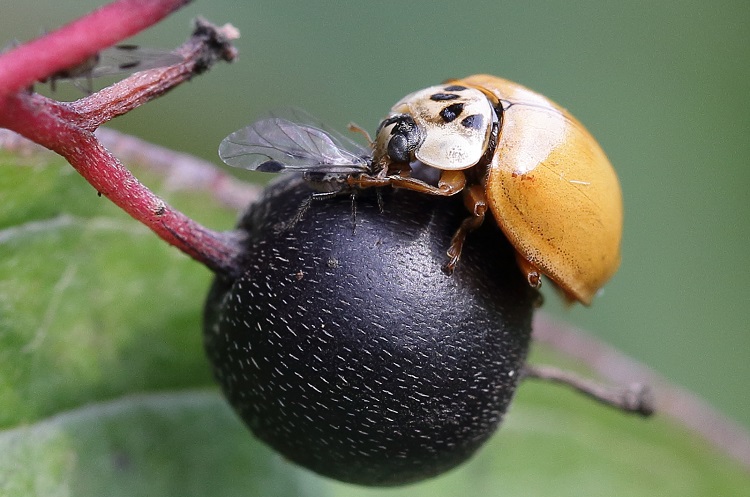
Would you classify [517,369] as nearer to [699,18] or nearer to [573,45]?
[573,45]

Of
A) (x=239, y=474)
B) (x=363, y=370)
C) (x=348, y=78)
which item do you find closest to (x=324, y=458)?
(x=363, y=370)

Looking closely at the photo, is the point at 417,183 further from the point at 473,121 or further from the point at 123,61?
the point at 123,61

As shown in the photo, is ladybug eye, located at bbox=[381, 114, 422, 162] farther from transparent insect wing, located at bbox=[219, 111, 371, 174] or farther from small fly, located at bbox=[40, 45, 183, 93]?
small fly, located at bbox=[40, 45, 183, 93]

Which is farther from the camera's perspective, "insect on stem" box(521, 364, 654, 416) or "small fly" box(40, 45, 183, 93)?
"insect on stem" box(521, 364, 654, 416)

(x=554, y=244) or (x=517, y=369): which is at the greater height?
(x=554, y=244)

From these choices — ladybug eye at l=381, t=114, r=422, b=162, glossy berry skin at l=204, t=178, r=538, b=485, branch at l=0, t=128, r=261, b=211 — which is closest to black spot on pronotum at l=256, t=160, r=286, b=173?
glossy berry skin at l=204, t=178, r=538, b=485

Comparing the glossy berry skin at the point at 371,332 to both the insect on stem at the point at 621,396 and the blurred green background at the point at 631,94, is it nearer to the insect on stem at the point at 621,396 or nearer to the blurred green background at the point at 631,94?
the insect on stem at the point at 621,396
